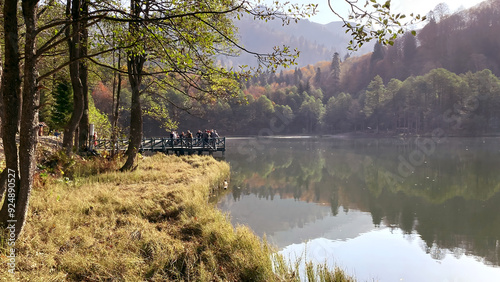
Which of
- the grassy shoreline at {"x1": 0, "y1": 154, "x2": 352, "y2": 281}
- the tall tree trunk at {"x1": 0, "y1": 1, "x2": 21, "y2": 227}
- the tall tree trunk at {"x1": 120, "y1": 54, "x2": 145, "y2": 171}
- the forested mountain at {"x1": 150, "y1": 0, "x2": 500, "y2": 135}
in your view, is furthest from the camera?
the forested mountain at {"x1": 150, "y1": 0, "x2": 500, "y2": 135}

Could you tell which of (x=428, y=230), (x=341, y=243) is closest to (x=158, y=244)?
(x=341, y=243)

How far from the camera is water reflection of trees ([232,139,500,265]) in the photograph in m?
8.21

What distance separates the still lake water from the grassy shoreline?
53.2 inches

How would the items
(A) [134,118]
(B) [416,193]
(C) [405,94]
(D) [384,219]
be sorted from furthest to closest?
(C) [405,94], (B) [416,193], (A) [134,118], (D) [384,219]

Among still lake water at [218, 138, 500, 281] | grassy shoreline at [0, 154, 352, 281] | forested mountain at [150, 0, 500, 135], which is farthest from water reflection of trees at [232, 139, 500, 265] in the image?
forested mountain at [150, 0, 500, 135]

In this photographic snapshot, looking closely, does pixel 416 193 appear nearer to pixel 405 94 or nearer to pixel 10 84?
pixel 10 84

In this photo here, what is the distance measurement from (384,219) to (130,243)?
8482 mm

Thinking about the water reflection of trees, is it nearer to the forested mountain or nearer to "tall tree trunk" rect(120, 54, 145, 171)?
"tall tree trunk" rect(120, 54, 145, 171)

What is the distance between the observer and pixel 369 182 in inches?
634

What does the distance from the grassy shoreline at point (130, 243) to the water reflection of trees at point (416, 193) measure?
5427 mm

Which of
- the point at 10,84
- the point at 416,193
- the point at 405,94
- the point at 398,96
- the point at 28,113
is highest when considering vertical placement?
the point at 405,94

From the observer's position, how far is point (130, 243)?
440 cm

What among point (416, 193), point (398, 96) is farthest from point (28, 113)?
point (398, 96)

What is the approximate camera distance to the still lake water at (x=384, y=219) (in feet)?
21.3
